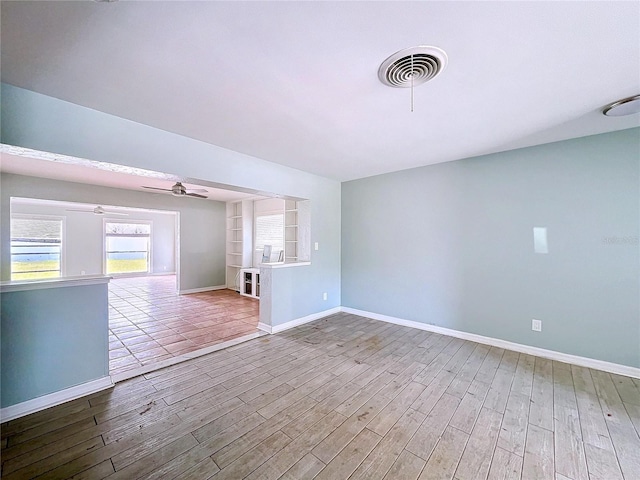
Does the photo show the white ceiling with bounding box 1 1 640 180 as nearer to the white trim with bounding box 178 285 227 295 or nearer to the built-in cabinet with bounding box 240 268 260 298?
the built-in cabinet with bounding box 240 268 260 298

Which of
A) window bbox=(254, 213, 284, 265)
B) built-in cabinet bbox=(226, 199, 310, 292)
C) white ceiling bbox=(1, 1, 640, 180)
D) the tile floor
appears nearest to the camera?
white ceiling bbox=(1, 1, 640, 180)

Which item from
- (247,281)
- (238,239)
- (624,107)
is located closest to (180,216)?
(238,239)

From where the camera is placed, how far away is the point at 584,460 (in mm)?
1575

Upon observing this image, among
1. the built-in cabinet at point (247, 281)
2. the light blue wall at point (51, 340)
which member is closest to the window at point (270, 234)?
the built-in cabinet at point (247, 281)

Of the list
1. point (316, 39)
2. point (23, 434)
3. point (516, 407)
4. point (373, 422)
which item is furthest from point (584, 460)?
point (23, 434)

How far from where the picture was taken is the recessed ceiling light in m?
1.96

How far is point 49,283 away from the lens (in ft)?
6.98

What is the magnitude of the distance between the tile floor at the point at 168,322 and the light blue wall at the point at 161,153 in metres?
1.10

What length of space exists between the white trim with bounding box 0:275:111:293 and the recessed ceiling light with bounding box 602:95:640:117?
467cm

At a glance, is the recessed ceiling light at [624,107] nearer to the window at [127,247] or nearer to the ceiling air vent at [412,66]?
the ceiling air vent at [412,66]

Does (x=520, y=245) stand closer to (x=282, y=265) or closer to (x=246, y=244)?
(x=282, y=265)

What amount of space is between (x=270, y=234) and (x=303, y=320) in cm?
273

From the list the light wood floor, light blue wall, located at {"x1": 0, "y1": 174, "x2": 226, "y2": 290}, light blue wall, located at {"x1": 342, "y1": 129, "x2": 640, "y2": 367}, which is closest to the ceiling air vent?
light blue wall, located at {"x1": 342, "y1": 129, "x2": 640, "y2": 367}

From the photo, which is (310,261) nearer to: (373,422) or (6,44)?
(373,422)
